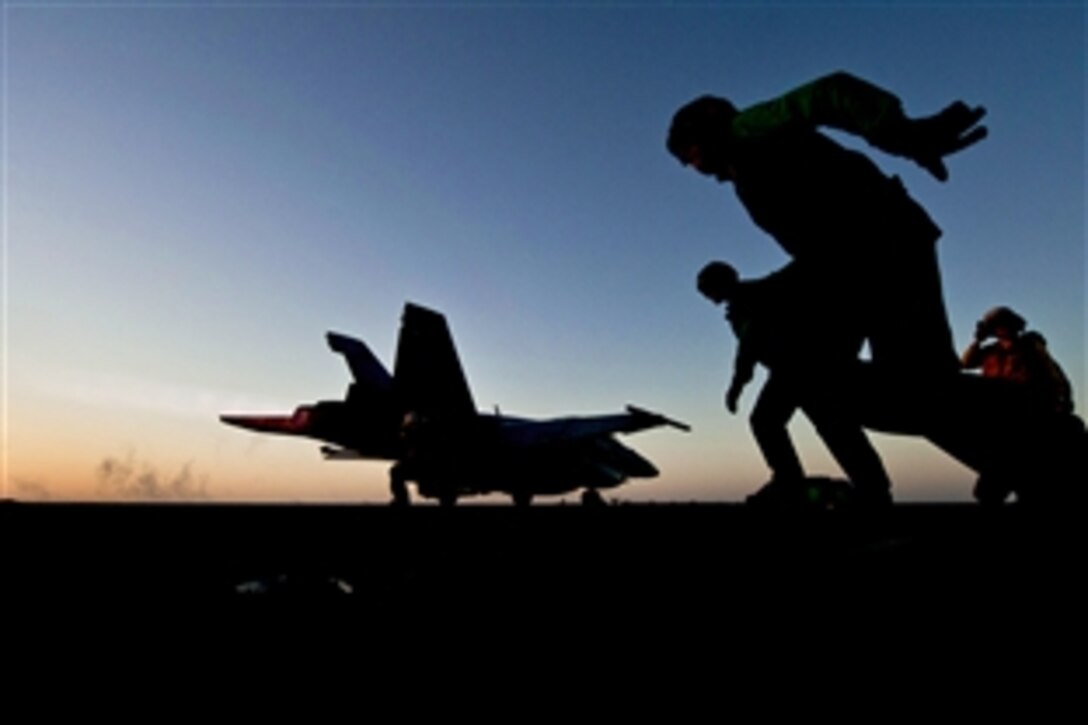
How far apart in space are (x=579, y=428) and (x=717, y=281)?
11779 mm

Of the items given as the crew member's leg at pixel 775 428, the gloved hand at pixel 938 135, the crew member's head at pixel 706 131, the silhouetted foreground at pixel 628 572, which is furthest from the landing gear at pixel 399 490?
the gloved hand at pixel 938 135

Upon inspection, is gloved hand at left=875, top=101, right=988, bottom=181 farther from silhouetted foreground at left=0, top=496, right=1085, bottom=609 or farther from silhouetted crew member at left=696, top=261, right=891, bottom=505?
silhouetted foreground at left=0, top=496, right=1085, bottom=609

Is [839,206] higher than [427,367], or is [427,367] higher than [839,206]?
[427,367]

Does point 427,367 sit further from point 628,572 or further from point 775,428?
point 628,572

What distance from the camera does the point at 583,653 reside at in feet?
4.75

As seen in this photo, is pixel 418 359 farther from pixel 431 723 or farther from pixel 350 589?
pixel 431 723

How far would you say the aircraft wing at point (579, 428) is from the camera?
16.8 metres

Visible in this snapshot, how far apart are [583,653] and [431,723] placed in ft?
1.58

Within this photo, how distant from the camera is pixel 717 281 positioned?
5586 mm

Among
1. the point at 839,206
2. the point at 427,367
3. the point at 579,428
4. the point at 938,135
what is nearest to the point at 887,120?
the point at 938,135

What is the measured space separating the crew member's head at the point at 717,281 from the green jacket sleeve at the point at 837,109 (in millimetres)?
2405

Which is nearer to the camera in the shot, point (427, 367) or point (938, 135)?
point (938, 135)

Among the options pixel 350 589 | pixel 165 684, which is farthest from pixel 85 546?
pixel 165 684

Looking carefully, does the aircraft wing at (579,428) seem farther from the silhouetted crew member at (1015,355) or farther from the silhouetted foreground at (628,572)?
the silhouetted foreground at (628,572)
